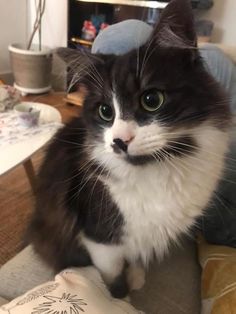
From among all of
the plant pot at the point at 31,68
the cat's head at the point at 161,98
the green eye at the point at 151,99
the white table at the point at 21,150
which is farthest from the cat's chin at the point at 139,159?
the plant pot at the point at 31,68

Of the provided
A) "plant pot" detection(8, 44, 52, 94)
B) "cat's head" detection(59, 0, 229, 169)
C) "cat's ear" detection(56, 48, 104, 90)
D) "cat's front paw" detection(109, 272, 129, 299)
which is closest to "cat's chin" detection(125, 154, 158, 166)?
"cat's head" detection(59, 0, 229, 169)

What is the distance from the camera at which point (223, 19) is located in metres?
2.77

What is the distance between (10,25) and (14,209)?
2.24 meters

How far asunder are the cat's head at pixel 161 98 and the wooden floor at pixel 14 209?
0.60 metres

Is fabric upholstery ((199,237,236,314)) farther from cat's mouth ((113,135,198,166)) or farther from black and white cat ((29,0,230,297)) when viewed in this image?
cat's mouth ((113,135,198,166))

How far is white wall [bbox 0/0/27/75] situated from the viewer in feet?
10.4

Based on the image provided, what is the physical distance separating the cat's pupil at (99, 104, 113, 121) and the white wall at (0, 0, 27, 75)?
9.32 ft

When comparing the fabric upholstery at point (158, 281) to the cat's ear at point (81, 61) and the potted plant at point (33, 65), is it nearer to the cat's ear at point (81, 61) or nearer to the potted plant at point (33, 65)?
the cat's ear at point (81, 61)

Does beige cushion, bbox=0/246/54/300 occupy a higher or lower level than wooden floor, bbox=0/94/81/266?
higher

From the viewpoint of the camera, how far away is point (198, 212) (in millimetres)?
895

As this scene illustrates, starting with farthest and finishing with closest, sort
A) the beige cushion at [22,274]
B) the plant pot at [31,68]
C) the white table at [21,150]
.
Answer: the plant pot at [31,68] → the white table at [21,150] → the beige cushion at [22,274]

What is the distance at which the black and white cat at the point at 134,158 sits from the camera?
0.71m

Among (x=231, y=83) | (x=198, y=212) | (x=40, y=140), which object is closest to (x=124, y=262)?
Answer: (x=198, y=212)

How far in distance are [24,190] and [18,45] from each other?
72.5 inches
